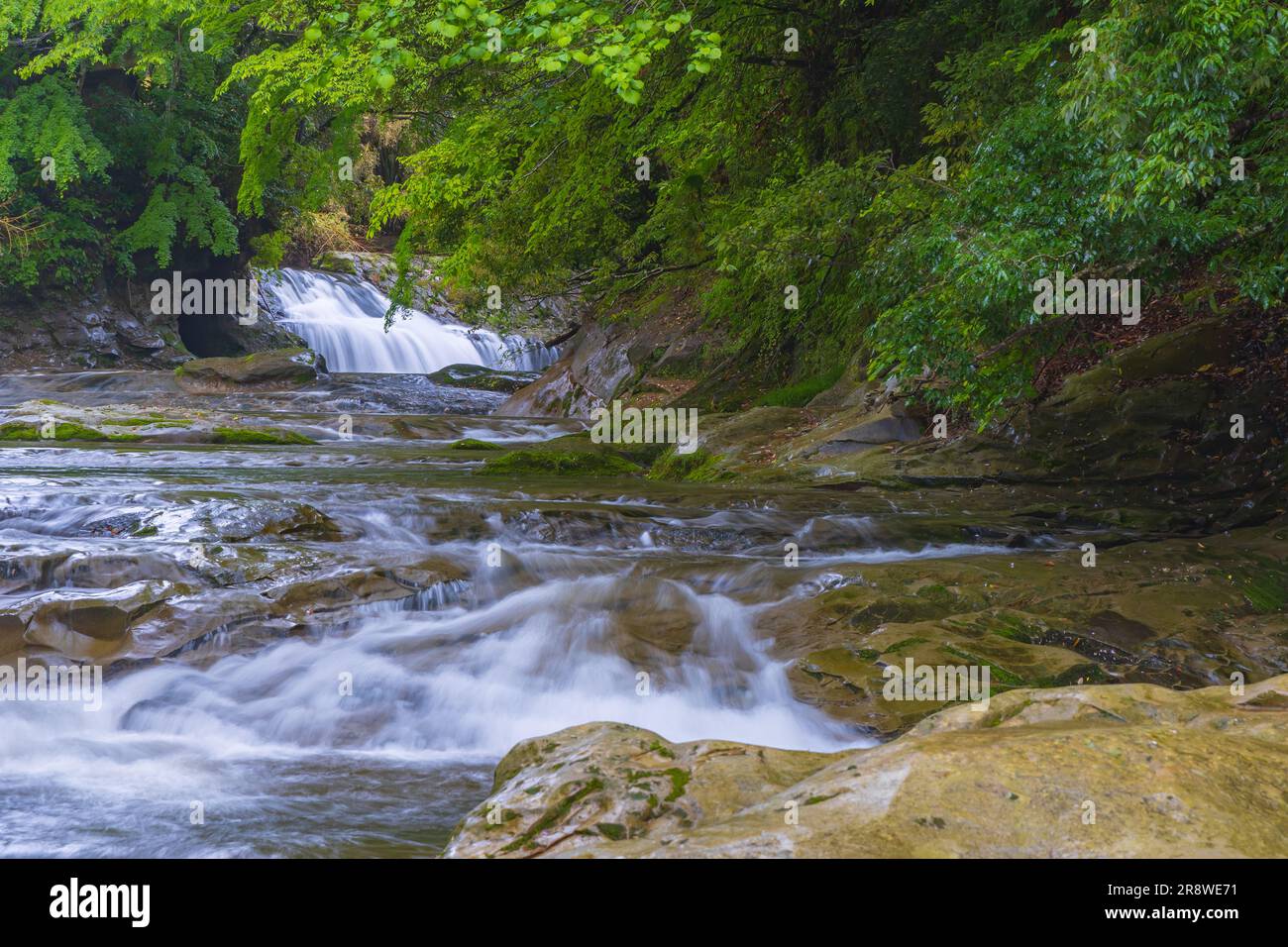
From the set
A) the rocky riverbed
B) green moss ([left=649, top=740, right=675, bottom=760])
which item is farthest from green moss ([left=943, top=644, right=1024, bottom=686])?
green moss ([left=649, top=740, right=675, bottom=760])

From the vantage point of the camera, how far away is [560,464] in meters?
12.5

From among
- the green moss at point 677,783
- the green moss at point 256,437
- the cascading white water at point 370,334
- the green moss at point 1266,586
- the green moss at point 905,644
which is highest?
the cascading white water at point 370,334

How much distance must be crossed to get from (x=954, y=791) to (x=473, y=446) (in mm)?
13150

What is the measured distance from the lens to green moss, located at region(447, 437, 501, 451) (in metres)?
15.2

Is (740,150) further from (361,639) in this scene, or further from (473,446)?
(361,639)

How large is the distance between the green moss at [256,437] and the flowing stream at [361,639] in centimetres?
488

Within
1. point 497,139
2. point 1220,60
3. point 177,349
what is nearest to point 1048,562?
point 1220,60

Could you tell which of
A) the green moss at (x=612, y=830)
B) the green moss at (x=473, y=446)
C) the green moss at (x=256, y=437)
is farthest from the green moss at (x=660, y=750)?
the green moss at (x=256, y=437)

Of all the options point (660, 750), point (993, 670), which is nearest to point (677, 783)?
point (660, 750)

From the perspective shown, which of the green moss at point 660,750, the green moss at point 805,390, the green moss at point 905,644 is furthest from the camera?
the green moss at point 805,390

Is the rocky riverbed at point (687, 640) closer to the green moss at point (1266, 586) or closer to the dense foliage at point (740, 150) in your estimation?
the green moss at point (1266, 586)

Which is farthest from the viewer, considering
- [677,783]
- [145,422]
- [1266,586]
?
[145,422]

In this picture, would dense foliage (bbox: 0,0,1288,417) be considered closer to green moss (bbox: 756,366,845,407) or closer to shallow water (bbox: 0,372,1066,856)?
green moss (bbox: 756,366,845,407)

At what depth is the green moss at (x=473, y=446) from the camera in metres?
15.2
